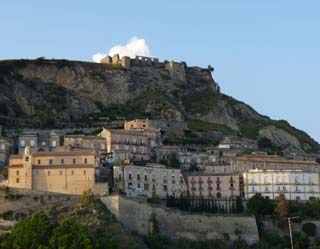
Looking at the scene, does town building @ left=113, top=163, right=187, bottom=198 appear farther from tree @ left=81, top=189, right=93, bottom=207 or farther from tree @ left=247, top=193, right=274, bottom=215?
tree @ left=247, top=193, right=274, bottom=215

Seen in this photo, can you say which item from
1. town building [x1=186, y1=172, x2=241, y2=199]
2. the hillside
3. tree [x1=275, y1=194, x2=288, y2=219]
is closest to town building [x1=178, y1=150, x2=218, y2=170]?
town building [x1=186, y1=172, x2=241, y2=199]

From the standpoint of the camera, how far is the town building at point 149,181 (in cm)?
8012

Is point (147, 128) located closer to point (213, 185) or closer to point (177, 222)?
point (213, 185)

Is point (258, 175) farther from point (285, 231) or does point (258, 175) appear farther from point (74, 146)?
point (74, 146)

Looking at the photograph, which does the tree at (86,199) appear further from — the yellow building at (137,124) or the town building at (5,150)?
the yellow building at (137,124)

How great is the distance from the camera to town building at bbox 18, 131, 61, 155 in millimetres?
88875

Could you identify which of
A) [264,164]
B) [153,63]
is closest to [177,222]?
[264,164]

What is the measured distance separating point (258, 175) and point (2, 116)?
3573 cm

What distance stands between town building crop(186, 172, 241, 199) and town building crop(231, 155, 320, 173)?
4.23 metres

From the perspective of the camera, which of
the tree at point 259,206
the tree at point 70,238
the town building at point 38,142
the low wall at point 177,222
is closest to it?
the tree at point 70,238

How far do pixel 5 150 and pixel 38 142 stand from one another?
14.5 feet

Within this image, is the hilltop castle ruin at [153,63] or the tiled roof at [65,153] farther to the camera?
the hilltop castle ruin at [153,63]

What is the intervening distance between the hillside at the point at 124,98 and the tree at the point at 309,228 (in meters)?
33.3

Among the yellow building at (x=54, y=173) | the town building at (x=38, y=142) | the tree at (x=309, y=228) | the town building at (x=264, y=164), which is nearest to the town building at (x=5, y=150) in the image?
the town building at (x=38, y=142)
